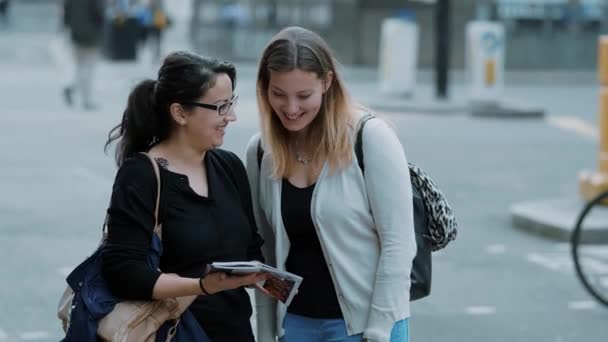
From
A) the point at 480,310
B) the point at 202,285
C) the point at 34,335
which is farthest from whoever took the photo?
the point at 480,310

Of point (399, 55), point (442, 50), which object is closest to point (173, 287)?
point (442, 50)

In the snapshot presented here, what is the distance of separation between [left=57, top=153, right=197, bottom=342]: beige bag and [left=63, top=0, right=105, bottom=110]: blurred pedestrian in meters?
15.6

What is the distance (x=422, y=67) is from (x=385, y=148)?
80.0ft

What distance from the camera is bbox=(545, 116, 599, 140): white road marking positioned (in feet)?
57.0

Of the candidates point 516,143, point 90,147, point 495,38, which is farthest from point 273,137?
point 495,38

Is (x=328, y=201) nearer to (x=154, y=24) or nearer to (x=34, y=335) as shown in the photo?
(x=34, y=335)

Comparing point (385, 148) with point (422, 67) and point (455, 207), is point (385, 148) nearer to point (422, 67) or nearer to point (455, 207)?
point (455, 207)

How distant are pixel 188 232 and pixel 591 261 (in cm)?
597

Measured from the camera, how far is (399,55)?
20.9m

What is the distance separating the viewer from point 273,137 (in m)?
3.83

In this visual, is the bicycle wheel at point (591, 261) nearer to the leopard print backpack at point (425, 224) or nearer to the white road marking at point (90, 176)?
the leopard print backpack at point (425, 224)

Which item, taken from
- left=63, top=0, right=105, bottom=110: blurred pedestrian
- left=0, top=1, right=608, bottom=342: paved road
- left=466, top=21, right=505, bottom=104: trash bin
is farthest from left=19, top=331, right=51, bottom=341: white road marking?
left=466, top=21, right=505, bottom=104: trash bin

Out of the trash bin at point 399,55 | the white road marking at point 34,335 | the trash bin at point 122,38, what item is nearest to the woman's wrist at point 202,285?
the white road marking at point 34,335

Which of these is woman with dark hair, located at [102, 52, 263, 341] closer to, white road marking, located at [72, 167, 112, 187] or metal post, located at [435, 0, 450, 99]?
white road marking, located at [72, 167, 112, 187]
